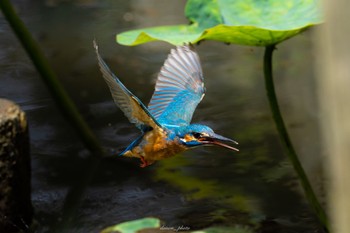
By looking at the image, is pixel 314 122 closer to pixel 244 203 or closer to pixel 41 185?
pixel 244 203

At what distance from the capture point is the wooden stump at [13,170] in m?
2.91

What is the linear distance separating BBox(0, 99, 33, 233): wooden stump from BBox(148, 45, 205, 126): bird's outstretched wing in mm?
718

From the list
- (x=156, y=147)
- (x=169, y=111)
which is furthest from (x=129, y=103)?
(x=169, y=111)

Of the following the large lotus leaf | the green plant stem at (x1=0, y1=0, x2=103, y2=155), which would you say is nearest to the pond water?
the green plant stem at (x1=0, y1=0, x2=103, y2=155)

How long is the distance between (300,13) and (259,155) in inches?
40.6

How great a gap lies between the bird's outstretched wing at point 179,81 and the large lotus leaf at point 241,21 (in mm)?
120

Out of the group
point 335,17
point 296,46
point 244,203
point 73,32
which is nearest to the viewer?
point 335,17

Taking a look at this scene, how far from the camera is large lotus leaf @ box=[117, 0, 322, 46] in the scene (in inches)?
102

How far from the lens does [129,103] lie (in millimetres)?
2031

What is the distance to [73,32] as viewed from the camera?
207 inches

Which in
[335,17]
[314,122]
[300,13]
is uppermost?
[335,17]

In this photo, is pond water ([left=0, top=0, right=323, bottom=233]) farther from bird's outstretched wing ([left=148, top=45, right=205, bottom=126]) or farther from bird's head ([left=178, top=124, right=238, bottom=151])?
bird's head ([left=178, top=124, right=238, bottom=151])

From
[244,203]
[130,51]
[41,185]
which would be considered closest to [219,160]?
[244,203]

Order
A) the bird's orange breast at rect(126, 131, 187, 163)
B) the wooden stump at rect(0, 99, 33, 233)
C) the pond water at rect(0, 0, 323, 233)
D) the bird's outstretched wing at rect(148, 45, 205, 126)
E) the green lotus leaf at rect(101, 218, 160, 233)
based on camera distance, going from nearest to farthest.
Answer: the bird's orange breast at rect(126, 131, 187, 163) < the green lotus leaf at rect(101, 218, 160, 233) < the bird's outstretched wing at rect(148, 45, 205, 126) < the wooden stump at rect(0, 99, 33, 233) < the pond water at rect(0, 0, 323, 233)
